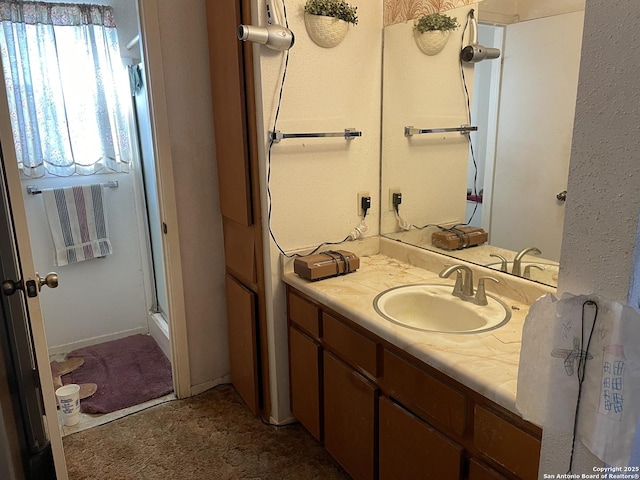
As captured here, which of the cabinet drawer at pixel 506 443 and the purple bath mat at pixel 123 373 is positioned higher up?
the cabinet drawer at pixel 506 443

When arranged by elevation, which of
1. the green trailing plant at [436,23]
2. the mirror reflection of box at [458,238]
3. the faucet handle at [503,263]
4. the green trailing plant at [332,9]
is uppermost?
the green trailing plant at [332,9]

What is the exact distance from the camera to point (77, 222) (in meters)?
2.92

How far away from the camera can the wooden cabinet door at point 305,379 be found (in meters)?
1.94

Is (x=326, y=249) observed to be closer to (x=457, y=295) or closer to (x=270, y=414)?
(x=457, y=295)

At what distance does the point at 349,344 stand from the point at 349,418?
30cm

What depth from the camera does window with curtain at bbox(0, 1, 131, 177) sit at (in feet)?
8.68

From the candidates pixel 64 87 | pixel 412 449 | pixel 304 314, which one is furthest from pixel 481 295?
pixel 64 87

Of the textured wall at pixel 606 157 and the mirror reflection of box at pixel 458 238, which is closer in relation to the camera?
the textured wall at pixel 606 157

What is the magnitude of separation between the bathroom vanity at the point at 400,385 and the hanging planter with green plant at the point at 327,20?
986 millimetres

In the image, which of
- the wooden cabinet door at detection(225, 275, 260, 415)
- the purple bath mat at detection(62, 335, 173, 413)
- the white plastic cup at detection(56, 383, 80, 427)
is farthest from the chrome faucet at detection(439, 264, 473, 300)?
the white plastic cup at detection(56, 383, 80, 427)

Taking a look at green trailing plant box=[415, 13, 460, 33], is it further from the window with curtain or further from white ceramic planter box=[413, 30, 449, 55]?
the window with curtain

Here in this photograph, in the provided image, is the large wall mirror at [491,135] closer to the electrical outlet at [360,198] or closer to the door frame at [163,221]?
the electrical outlet at [360,198]

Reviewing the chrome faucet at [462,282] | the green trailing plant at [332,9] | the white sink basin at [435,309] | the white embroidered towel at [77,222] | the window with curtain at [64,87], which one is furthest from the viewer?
the white embroidered towel at [77,222]

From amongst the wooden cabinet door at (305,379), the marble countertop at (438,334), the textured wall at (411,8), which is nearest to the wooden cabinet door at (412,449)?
the marble countertop at (438,334)
